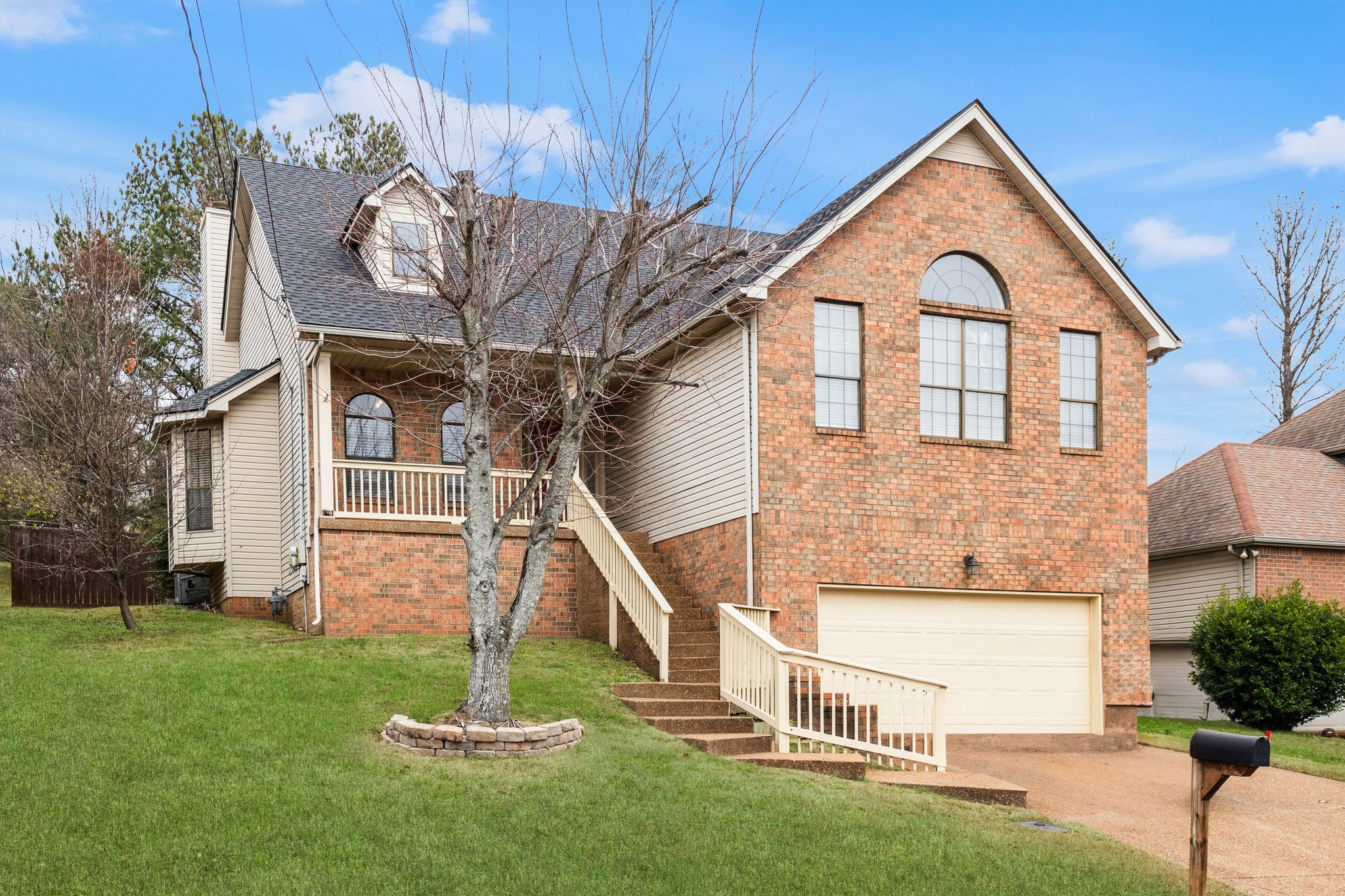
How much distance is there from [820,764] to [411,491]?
26.2ft

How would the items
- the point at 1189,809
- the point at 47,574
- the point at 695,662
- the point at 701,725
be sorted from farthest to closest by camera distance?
1. the point at 47,574
2. the point at 695,662
3. the point at 701,725
4. the point at 1189,809

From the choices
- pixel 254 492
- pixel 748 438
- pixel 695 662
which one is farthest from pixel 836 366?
pixel 254 492

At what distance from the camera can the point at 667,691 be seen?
46.8 feet

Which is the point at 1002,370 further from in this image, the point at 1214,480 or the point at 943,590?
the point at 1214,480

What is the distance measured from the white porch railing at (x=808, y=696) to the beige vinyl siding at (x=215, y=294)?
48.4 ft

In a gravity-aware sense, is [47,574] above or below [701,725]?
above

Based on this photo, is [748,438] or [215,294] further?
[215,294]

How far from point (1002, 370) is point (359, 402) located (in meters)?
9.54

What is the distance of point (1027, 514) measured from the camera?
55.6 feet

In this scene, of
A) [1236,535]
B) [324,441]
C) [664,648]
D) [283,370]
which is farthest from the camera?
[1236,535]

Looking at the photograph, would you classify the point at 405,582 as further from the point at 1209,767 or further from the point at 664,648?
the point at 1209,767

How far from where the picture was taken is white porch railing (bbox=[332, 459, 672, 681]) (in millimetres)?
15781

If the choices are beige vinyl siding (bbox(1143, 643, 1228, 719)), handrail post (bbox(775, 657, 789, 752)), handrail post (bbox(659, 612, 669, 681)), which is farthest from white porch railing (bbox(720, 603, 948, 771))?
beige vinyl siding (bbox(1143, 643, 1228, 719))

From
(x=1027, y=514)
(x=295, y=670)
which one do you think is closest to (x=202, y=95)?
(x=295, y=670)
